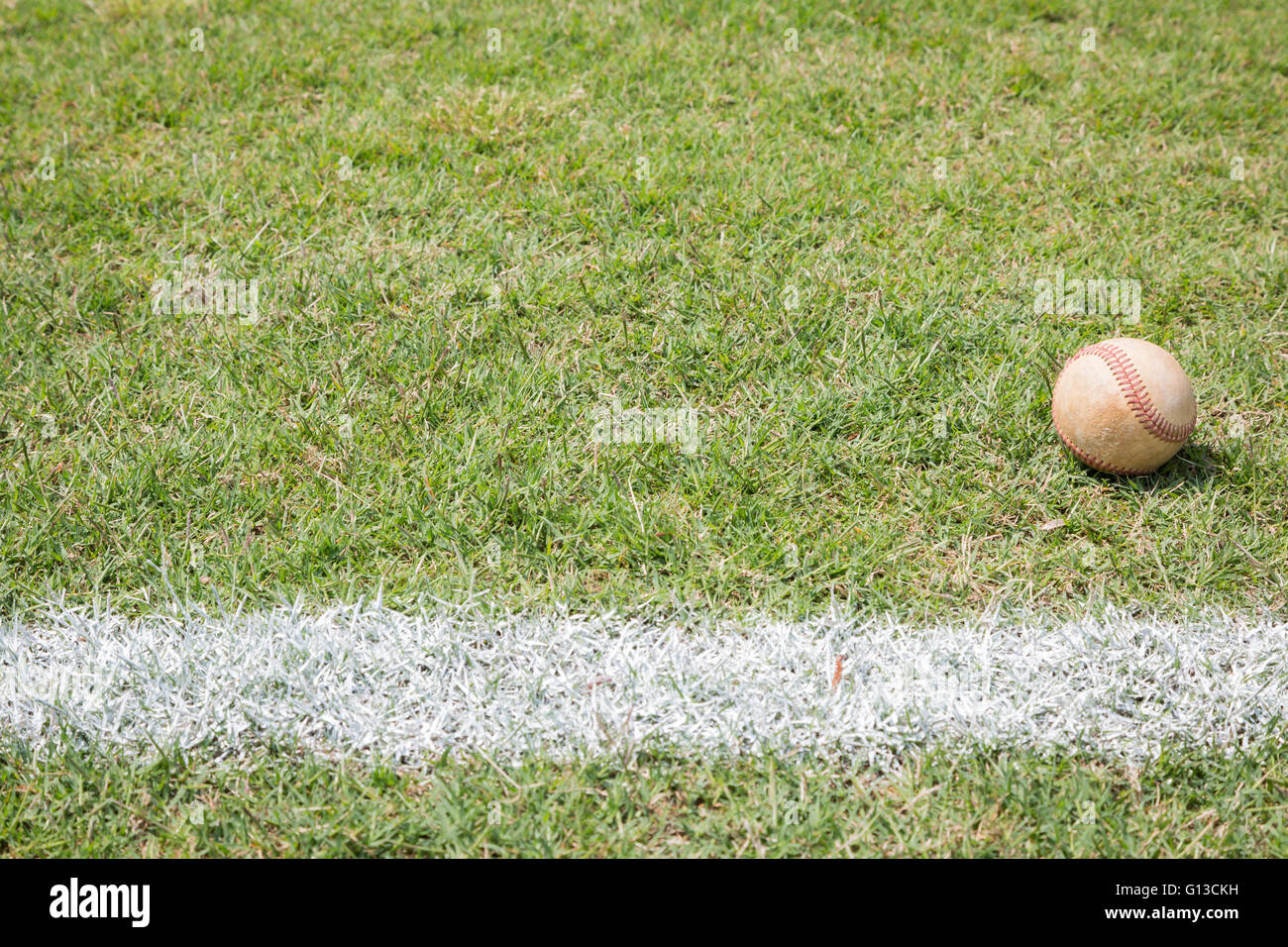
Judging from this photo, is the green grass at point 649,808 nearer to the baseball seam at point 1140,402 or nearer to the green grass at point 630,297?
the green grass at point 630,297

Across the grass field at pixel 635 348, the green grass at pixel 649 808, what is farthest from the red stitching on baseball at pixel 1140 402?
the green grass at pixel 649 808

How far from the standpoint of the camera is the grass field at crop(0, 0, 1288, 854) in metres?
2.24

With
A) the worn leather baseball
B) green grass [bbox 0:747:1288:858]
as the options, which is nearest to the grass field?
green grass [bbox 0:747:1288:858]

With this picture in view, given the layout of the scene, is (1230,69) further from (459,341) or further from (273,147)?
(273,147)

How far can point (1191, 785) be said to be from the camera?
2240 mm

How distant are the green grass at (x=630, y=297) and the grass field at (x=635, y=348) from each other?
0.02 meters

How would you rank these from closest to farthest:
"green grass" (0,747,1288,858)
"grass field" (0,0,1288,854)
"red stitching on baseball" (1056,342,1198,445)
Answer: "green grass" (0,747,1288,858)
"grass field" (0,0,1288,854)
"red stitching on baseball" (1056,342,1198,445)

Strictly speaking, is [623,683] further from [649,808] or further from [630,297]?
[630,297]

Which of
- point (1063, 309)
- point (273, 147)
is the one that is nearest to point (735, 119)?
point (1063, 309)

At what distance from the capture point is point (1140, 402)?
2.72 m

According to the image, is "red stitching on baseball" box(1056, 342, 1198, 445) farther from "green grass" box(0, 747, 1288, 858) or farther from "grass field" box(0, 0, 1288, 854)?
"green grass" box(0, 747, 1288, 858)

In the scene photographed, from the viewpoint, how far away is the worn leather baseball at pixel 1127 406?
2727mm

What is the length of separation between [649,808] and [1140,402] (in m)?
1.81

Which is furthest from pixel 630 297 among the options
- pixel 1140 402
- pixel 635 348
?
pixel 1140 402
